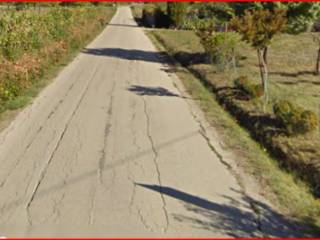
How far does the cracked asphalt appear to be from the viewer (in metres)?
4.93

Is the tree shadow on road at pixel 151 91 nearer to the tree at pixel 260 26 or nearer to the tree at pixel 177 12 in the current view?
the tree at pixel 260 26

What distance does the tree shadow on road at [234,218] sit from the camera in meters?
4.82

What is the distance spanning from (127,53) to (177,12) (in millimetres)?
15944

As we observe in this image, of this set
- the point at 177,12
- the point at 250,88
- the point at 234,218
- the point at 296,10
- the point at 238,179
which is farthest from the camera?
the point at 177,12

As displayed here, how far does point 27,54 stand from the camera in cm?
1281

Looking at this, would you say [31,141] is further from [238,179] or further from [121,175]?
[238,179]

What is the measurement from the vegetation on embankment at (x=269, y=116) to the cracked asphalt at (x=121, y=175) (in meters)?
0.37

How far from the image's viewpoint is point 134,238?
4.64 meters

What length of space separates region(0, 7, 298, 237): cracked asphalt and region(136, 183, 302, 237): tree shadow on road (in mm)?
13

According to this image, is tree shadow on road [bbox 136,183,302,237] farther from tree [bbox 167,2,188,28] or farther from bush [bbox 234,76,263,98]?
tree [bbox 167,2,188,28]

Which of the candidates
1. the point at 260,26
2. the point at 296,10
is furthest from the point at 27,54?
the point at 296,10

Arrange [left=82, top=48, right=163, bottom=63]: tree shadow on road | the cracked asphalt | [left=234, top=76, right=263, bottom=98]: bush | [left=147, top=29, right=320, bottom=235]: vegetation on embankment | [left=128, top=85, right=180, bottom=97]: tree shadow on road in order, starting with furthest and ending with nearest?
[left=82, top=48, right=163, bottom=63]: tree shadow on road
[left=128, top=85, right=180, bottom=97]: tree shadow on road
[left=234, top=76, right=263, bottom=98]: bush
[left=147, top=29, right=320, bottom=235]: vegetation on embankment
the cracked asphalt

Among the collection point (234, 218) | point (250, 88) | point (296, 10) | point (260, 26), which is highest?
point (296, 10)

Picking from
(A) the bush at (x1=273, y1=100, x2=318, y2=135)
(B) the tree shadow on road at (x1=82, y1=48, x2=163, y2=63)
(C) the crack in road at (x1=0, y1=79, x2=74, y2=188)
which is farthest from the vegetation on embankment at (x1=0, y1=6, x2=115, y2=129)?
(A) the bush at (x1=273, y1=100, x2=318, y2=135)
